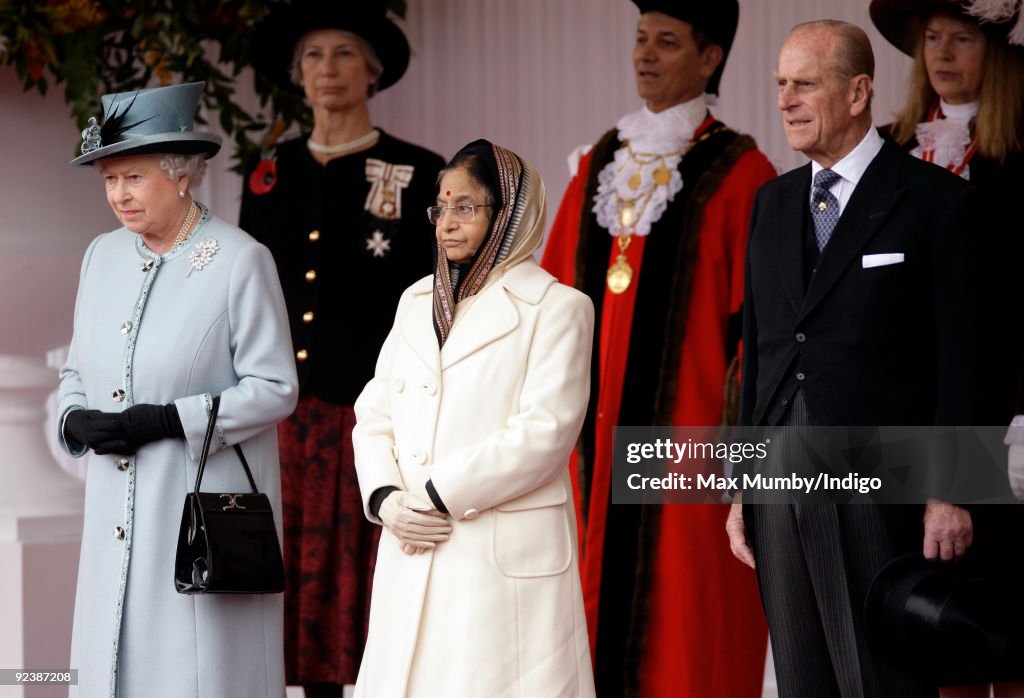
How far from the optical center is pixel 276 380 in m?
4.02

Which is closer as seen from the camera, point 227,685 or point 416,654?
point 416,654

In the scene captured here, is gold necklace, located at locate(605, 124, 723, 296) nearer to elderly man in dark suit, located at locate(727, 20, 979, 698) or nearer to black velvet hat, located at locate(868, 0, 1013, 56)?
black velvet hat, located at locate(868, 0, 1013, 56)

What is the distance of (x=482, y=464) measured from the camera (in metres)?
3.45

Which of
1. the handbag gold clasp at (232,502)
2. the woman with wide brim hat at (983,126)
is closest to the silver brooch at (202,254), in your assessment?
the handbag gold clasp at (232,502)

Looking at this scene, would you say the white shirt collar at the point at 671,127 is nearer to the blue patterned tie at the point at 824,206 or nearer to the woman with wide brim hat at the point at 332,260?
the woman with wide brim hat at the point at 332,260

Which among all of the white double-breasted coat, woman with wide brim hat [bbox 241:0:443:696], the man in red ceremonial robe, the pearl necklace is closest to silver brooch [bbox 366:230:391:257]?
woman with wide brim hat [bbox 241:0:443:696]

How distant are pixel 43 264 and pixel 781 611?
11.0 feet

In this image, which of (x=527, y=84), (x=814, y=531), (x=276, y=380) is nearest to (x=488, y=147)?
(x=276, y=380)

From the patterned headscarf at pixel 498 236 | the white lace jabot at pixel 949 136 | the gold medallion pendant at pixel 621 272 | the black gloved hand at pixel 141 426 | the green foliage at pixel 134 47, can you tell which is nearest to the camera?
the patterned headscarf at pixel 498 236

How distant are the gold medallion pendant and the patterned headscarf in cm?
119

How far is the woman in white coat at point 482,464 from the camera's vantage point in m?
3.46

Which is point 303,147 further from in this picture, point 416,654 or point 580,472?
point 416,654

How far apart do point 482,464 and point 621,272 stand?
1.56 meters

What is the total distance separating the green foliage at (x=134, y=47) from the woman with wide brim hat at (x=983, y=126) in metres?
2.17
